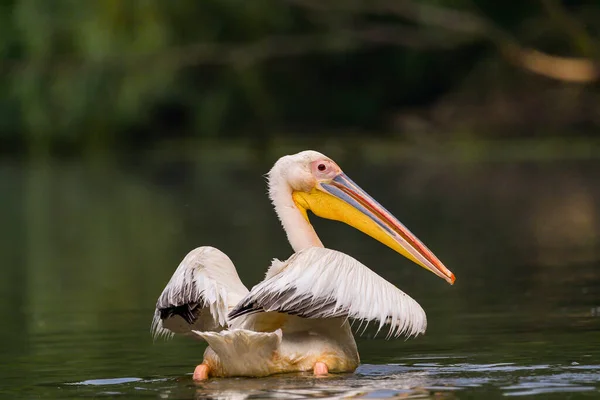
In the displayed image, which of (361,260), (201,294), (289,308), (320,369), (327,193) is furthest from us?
(361,260)

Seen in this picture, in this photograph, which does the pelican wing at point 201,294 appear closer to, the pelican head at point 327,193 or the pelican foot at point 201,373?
the pelican foot at point 201,373

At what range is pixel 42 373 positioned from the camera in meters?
6.97

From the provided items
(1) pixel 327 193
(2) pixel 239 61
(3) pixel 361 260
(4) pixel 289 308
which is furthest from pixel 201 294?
(2) pixel 239 61

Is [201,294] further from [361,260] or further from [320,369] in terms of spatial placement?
[361,260]

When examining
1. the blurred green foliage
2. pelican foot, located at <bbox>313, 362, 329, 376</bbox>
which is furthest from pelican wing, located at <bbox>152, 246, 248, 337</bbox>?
the blurred green foliage

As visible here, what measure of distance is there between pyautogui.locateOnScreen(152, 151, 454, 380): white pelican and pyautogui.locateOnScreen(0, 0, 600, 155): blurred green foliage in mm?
14750

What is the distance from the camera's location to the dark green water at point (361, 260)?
20.6 ft

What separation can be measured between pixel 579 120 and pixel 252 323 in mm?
22453

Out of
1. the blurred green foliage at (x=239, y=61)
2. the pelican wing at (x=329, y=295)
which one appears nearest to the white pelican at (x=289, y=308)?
the pelican wing at (x=329, y=295)

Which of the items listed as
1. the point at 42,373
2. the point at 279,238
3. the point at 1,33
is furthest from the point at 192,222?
the point at 1,33

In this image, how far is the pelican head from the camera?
279 inches

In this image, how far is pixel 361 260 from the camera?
11.9 metres

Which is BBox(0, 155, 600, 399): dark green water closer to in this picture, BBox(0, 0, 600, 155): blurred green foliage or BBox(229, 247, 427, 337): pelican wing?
BBox(229, 247, 427, 337): pelican wing

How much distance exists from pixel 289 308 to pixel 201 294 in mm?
518
